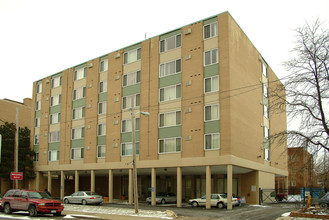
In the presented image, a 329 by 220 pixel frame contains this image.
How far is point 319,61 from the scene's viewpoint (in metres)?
21.1

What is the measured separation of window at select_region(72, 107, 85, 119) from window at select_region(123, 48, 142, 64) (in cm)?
876

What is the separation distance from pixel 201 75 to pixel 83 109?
702 inches

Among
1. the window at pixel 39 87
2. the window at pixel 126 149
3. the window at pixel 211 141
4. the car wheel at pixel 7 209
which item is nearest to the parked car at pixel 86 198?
the window at pixel 126 149

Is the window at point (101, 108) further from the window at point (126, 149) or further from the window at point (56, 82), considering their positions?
the window at point (56, 82)

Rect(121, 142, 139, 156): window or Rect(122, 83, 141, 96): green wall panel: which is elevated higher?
Rect(122, 83, 141, 96): green wall panel

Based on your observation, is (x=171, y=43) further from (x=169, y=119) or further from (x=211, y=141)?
(x=211, y=141)

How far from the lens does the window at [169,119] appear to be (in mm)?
34625

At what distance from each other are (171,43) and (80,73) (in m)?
15.3

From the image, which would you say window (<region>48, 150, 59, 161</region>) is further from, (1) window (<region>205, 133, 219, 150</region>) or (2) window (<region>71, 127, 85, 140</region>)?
(1) window (<region>205, 133, 219, 150</region>)

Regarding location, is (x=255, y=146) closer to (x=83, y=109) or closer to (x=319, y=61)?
(x=319, y=61)

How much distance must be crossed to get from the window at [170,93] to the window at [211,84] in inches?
120

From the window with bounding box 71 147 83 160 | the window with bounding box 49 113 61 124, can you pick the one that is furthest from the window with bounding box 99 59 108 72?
the window with bounding box 71 147 83 160

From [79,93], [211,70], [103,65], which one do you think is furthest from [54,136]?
[211,70]

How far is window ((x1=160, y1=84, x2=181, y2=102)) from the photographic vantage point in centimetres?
3503
